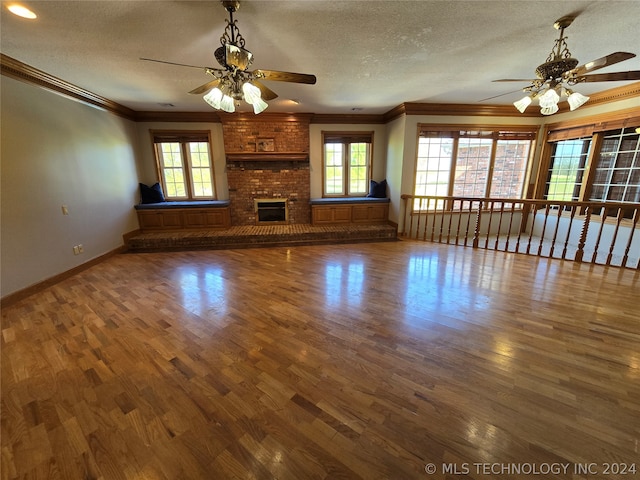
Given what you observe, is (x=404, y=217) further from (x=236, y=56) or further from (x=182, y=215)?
(x=182, y=215)

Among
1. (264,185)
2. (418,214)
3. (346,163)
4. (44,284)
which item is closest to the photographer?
(44,284)

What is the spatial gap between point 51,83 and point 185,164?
8.40 ft

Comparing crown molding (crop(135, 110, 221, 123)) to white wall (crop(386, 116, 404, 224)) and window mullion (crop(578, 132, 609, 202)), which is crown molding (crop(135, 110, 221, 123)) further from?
window mullion (crop(578, 132, 609, 202))

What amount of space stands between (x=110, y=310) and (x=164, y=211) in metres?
3.18

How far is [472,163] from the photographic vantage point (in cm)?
555

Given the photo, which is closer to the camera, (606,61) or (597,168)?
(606,61)

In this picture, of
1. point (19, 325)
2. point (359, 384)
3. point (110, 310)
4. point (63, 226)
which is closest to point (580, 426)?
point (359, 384)

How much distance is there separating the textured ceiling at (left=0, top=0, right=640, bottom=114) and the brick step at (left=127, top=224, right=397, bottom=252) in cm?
260

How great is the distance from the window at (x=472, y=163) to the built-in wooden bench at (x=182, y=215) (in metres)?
4.35

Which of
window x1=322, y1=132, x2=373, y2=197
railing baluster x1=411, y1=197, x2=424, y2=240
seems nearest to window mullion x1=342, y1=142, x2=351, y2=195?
window x1=322, y1=132, x2=373, y2=197

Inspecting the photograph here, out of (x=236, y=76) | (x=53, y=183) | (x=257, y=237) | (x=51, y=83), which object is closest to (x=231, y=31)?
(x=236, y=76)

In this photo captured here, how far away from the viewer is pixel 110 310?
8.86 feet

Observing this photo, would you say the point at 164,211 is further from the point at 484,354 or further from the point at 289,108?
the point at 484,354

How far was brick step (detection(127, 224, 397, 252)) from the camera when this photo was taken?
16.3 feet
